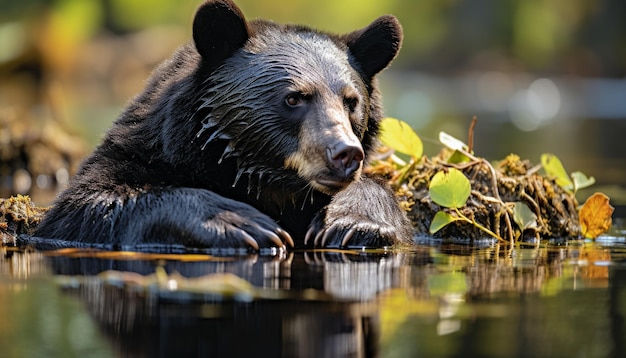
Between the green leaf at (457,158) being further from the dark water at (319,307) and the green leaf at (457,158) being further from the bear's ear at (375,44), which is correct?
the dark water at (319,307)

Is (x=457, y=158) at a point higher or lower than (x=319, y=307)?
higher

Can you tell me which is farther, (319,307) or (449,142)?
(449,142)

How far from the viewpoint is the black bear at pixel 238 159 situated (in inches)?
257

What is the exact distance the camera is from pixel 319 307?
15.6ft

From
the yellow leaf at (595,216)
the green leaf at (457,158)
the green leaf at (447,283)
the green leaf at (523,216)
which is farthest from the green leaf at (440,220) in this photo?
the green leaf at (447,283)

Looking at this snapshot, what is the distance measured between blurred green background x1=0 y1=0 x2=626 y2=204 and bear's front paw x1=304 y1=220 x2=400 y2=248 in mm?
4943

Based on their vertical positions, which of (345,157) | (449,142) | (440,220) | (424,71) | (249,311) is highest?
(424,71)

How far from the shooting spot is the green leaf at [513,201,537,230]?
7.67 meters

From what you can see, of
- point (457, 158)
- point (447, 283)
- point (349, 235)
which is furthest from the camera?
point (457, 158)

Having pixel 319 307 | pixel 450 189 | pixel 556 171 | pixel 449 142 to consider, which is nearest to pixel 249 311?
pixel 319 307

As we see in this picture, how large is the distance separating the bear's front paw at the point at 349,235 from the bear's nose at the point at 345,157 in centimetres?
67

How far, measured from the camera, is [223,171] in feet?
22.7

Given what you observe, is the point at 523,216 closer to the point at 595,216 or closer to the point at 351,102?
the point at 595,216

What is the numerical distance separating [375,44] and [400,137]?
0.90 metres
